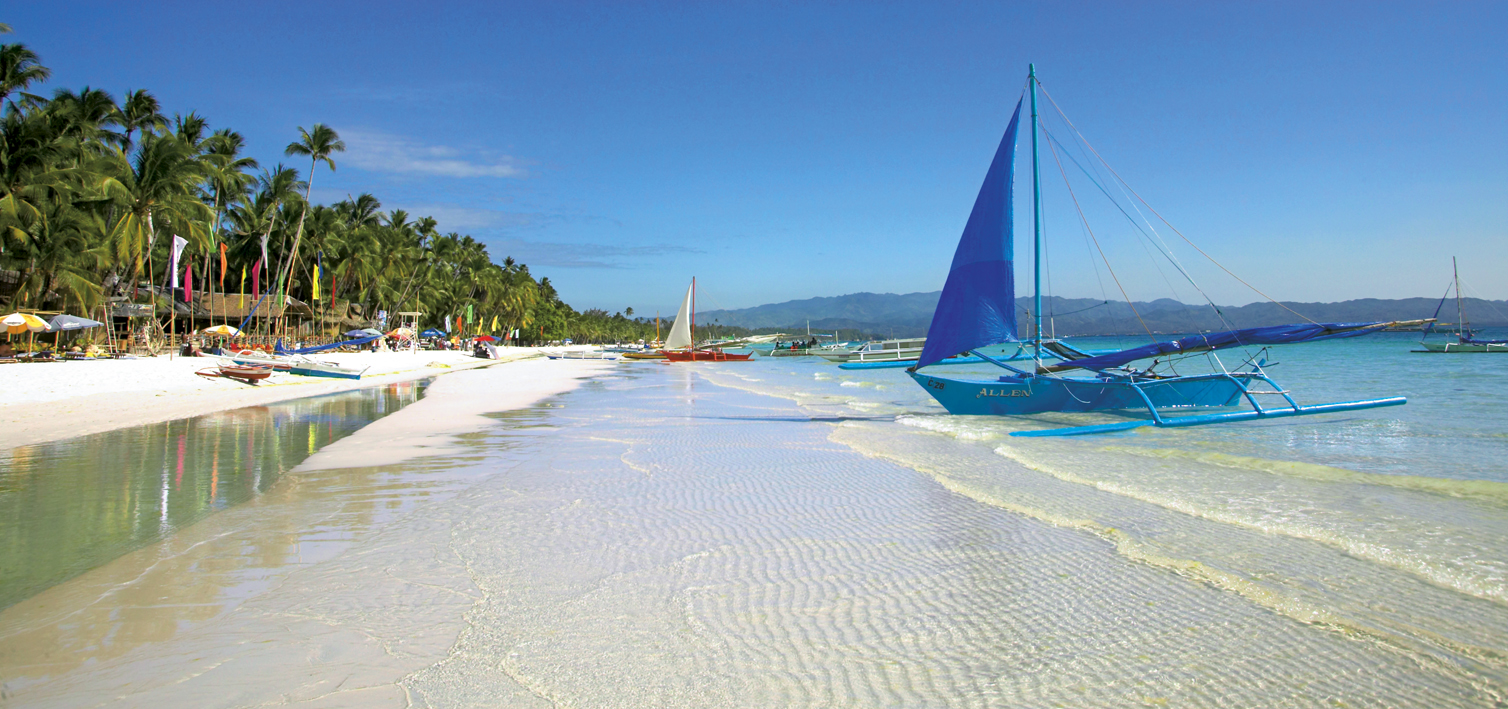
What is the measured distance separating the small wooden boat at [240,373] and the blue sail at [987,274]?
21.7 m

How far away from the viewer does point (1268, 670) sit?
3674 millimetres

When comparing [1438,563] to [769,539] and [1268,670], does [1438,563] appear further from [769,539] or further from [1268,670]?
[769,539]

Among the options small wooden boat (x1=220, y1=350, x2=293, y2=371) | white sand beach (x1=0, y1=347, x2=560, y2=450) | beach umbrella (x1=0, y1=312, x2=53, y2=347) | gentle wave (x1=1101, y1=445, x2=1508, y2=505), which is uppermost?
beach umbrella (x1=0, y1=312, x2=53, y2=347)

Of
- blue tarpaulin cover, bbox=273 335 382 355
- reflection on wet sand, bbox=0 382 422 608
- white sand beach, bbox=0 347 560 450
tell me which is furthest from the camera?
blue tarpaulin cover, bbox=273 335 382 355

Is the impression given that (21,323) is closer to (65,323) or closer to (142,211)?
(65,323)

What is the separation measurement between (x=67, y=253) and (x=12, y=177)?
3.95 meters

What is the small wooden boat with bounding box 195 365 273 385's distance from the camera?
941 inches

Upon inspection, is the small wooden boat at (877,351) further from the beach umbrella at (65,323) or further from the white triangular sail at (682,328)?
the beach umbrella at (65,323)

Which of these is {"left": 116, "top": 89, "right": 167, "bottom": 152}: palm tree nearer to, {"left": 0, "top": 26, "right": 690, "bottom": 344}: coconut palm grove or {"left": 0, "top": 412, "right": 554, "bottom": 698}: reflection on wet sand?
{"left": 0, "top": 26, "right": 690, "bottom": 344}: coconut palm grove

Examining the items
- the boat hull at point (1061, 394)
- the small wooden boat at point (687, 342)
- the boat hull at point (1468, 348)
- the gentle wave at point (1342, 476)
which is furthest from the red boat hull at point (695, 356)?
the boat hull at point (1468, 348)

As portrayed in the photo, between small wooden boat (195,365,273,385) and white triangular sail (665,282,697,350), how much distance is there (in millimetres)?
33473

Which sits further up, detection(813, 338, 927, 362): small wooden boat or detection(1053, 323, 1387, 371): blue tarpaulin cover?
detection(1053, 323, 1387, 371): blue tarpaulin cover

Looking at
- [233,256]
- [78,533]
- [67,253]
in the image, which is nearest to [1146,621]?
[78,533]

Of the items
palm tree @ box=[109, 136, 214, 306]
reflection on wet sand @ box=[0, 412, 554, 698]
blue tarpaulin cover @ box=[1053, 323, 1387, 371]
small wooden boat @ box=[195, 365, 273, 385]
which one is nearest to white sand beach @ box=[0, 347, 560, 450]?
small wooden boat @ box=[195, 365, 273, 385]
